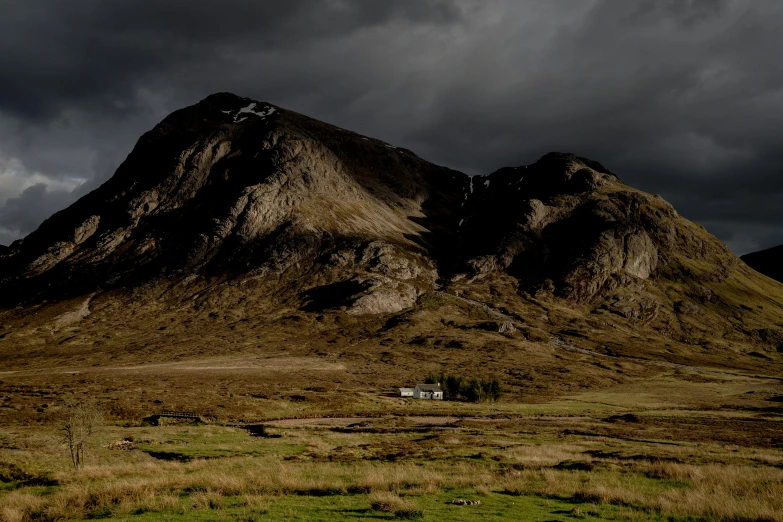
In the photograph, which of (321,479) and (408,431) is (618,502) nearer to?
(321,479)

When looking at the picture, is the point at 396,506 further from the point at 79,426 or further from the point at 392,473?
the point at 79,426

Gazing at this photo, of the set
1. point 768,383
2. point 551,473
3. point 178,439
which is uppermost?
point 551,473

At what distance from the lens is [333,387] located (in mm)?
121750

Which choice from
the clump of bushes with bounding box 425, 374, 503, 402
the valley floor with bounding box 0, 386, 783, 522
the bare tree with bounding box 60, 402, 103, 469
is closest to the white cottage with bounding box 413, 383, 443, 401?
the clump of bushes with bounding box 425, 374, 503, 402

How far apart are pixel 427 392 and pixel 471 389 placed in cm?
1050

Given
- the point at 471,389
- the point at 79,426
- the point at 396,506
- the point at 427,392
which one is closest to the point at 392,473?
the point at 396,506

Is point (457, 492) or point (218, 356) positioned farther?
point (218, 356)

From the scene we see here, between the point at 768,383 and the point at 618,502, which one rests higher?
the point at 618,502

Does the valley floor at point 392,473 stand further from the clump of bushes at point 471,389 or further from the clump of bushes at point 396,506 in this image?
the clump of bushes at point 471,389

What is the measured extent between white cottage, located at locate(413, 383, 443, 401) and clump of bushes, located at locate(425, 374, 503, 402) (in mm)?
4894

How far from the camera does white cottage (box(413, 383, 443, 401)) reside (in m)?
118

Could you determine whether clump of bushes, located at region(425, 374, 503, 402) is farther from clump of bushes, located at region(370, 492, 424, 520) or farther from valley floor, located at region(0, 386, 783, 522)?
clump of bushes, located at region(370, 492, 424, 520)

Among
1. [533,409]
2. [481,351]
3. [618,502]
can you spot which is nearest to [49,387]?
[533,409]

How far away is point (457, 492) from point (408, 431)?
40.3 meters
